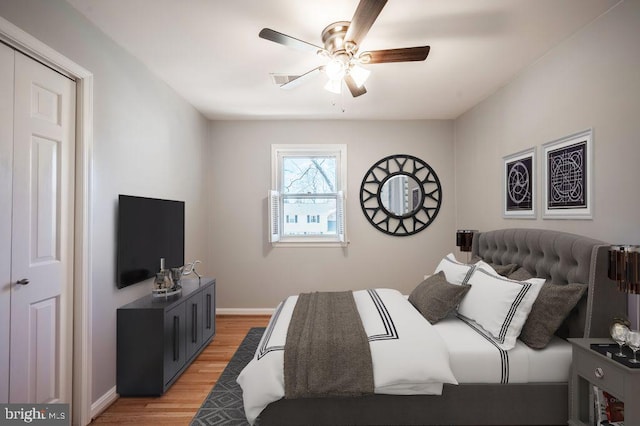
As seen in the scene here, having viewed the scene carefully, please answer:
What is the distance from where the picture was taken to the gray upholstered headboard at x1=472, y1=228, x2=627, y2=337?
194cm

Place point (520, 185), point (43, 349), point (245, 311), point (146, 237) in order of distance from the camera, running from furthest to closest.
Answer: point (245, 311), point (520, 185), point (146, 237), point (43, 349)

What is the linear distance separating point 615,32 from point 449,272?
1968mm

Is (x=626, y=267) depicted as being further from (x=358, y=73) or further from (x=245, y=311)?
(x=245, y=311)

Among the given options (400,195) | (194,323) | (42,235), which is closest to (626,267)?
(400,195)

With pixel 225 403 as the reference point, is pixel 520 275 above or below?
above

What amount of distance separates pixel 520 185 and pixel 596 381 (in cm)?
179

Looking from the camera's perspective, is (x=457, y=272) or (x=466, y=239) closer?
(x=457, y=272)

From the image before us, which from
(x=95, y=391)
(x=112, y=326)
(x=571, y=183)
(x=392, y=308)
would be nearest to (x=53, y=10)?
(x=112, y=326)

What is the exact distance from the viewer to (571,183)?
2424 millimetres

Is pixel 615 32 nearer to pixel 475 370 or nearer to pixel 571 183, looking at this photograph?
pixel 571 183

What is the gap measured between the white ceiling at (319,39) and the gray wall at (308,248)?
31.9 inches

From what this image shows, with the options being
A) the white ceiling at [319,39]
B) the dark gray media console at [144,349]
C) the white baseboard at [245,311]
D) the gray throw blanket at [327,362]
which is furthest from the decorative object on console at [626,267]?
the white baseboard at [245,311]

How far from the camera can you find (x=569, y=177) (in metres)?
2.44

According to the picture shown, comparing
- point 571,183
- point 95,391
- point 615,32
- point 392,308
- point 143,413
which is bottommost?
point 143,413
